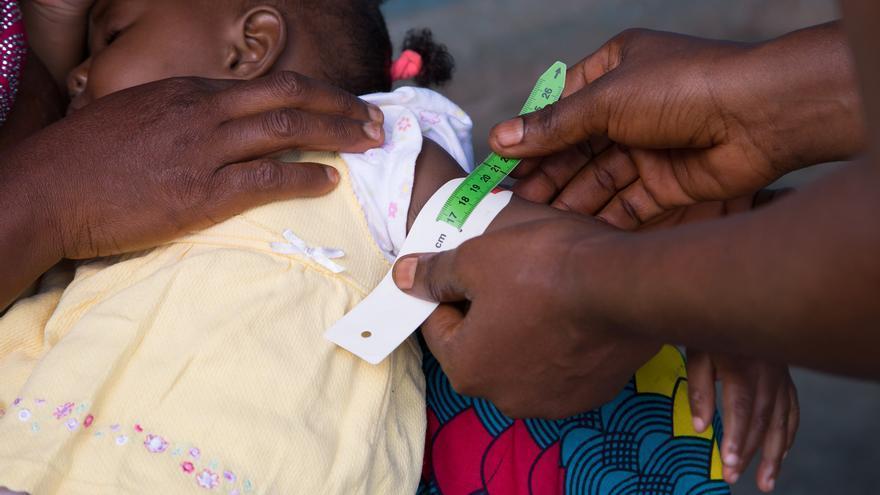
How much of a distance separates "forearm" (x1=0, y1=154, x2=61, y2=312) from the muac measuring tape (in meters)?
0.51

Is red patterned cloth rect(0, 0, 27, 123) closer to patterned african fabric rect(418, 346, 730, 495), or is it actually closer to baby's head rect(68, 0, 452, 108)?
baby's head rect(68, 0, 452, 108)

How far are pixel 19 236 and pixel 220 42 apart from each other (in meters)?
0.65

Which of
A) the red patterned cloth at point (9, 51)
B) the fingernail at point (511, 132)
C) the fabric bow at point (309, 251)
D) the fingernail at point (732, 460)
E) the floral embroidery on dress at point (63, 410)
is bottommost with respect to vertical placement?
the fingernail at point (732, 460)

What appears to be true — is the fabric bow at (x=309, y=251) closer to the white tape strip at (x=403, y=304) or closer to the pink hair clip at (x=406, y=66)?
the white tape strip at (x=403, y=304)

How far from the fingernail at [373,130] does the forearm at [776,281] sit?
67cm

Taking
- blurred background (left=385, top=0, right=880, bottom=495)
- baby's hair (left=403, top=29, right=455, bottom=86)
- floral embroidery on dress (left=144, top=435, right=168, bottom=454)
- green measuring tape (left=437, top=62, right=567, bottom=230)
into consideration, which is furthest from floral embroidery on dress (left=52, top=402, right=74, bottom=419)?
blurred background (left=385, top=0, right=880, bottom=495)

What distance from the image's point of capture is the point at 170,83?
1563mm

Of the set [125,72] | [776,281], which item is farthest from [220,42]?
[776,281]

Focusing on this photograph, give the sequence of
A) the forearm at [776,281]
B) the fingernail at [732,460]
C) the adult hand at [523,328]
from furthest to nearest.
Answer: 1. the fingernail at [732,460]
2. the adult hand at [523,328]
3. the forearm at [776,281]

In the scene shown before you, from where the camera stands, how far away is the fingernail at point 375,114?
1632 mm

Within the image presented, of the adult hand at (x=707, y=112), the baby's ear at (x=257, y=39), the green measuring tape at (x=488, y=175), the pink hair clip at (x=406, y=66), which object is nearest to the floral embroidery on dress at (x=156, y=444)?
the green measuring tape at (x=488, y=175)

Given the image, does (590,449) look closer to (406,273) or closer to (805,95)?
(406,273)

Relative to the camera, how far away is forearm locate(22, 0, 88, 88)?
2.02 metres

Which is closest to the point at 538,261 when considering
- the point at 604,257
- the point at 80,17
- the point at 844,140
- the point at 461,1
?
the point at 604,257
